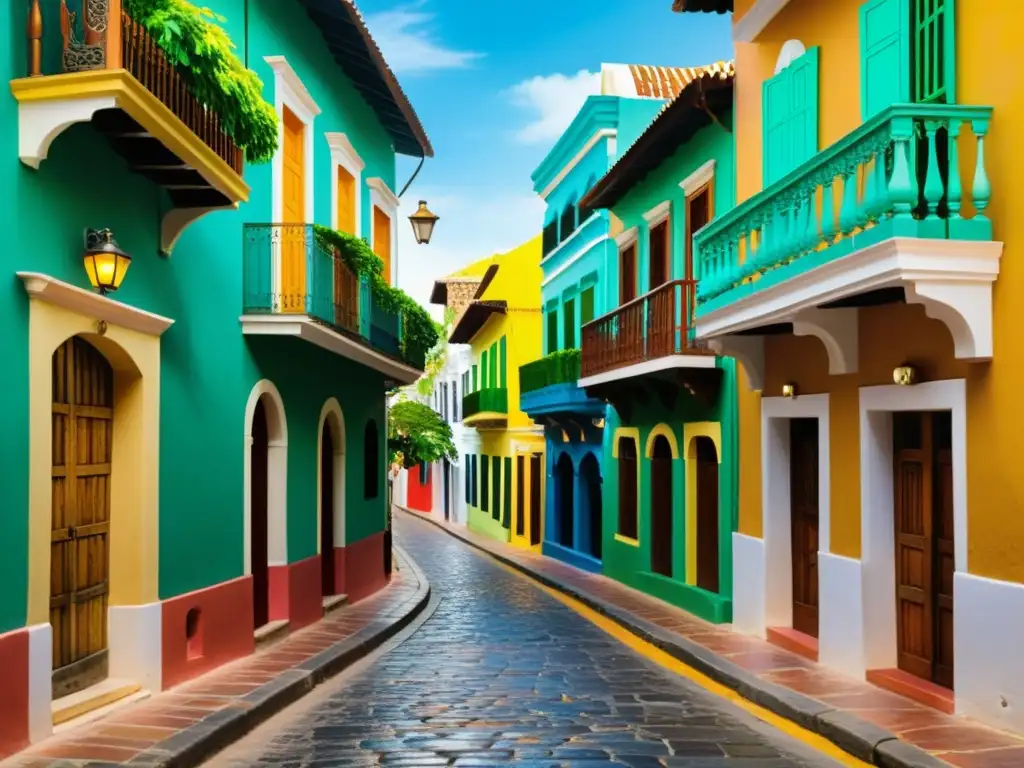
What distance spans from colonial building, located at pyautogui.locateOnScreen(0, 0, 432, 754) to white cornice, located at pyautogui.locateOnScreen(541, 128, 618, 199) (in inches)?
273

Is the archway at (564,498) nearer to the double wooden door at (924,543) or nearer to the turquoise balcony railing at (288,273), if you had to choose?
the turquoise balcony railing at (288,273)

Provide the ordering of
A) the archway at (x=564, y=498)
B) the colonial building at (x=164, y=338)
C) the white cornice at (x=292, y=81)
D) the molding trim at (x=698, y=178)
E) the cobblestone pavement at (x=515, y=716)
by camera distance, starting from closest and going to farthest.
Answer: the colonial building at (x=164, y=338) < the cobblestone pavement at (x=515, y=716) < the white cornice at (x=292, y=81) < the molding trim at (x=698, y=178) < the archway at (x=564, y=498)

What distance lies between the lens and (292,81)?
43.4 feet

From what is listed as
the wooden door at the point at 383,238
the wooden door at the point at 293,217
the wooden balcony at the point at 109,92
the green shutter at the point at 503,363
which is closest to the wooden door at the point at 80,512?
the wooden balcony at the point at 109,92

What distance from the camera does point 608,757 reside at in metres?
7.56

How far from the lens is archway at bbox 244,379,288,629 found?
12805 mm

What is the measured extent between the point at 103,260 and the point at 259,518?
538cm

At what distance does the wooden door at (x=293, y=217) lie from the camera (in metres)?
12.2

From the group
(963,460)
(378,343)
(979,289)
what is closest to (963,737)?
(963,460)

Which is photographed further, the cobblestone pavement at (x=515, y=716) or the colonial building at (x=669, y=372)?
the colonial building at (x=669, y=372)

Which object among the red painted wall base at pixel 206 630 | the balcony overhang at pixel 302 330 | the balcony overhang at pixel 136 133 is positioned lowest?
the red painted wall base at pixel 206 630

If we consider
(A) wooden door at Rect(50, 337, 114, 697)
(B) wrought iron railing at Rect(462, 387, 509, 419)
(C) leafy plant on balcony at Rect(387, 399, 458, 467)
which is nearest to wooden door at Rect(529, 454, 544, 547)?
(B) wrought iron railing at Rect(462, 387, 509, 419)

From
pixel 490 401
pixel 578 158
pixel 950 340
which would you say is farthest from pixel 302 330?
pixel 490 401

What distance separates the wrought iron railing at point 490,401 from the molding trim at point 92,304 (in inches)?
991
